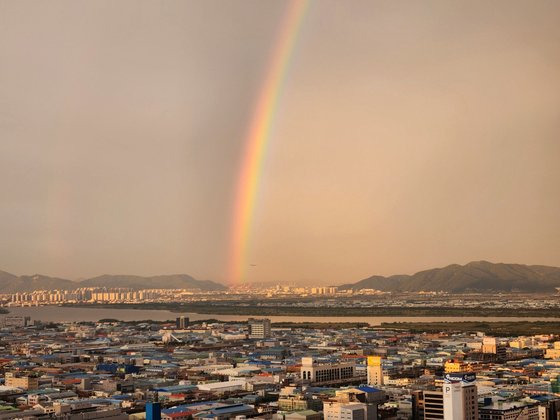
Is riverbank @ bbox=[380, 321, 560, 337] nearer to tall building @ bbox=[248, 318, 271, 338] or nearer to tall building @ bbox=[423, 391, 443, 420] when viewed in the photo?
tall building @ bbox=[248, 318, 271, 338]

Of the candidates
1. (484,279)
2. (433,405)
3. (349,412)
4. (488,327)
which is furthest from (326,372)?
(484,279)

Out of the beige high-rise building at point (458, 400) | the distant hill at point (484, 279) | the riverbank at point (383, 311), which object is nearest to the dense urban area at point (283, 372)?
the beige high-rise building at point (458, 400)

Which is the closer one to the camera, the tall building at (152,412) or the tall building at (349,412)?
the tall building at (152,412)

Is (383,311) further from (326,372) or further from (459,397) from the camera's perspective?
(459,397)

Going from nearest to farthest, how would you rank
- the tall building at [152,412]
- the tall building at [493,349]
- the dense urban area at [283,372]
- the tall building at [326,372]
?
1. the tall building at [152,412]
2. the dense urban area at [283,372]
3. the tall building at [326,372]
4. the tall building at [493,349]

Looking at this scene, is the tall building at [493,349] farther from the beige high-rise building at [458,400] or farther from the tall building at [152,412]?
the tall building at [152,412]

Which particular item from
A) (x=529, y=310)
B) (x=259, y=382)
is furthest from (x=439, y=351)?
(x=529, y=310)
